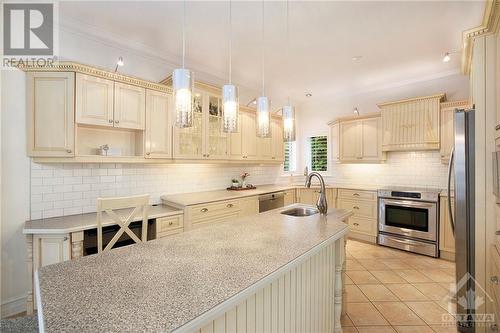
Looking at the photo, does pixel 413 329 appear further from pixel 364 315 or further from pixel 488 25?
pixel 488 25

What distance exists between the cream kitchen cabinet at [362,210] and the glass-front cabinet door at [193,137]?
2830 mm

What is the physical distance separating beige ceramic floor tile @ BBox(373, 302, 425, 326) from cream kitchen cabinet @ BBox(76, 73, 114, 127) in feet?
11.1

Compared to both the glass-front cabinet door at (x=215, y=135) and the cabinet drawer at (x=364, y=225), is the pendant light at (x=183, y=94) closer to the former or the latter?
the glass-front cabinet door at (x=215, y=135)

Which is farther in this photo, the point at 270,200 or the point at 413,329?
the point at 270,200

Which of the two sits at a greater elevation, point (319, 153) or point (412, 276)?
point (319, 153)

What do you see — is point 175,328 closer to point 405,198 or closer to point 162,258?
point 162,258

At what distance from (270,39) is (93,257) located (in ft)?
9.62

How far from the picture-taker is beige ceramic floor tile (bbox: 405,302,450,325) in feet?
7.48

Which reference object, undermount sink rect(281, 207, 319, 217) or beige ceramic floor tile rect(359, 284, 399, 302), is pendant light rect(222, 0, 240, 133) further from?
beige ceramic floor tile rect(359, 284, 399, 302)

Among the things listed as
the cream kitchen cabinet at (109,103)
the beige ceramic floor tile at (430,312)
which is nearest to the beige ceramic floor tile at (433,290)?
the beige ceramic floor tile at (430,312)

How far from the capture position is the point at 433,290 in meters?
2.80

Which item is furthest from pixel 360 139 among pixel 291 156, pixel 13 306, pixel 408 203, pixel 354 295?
pixel 13 306

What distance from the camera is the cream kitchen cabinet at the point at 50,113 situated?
2369 mm

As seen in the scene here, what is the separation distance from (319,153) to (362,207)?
5.46ft
